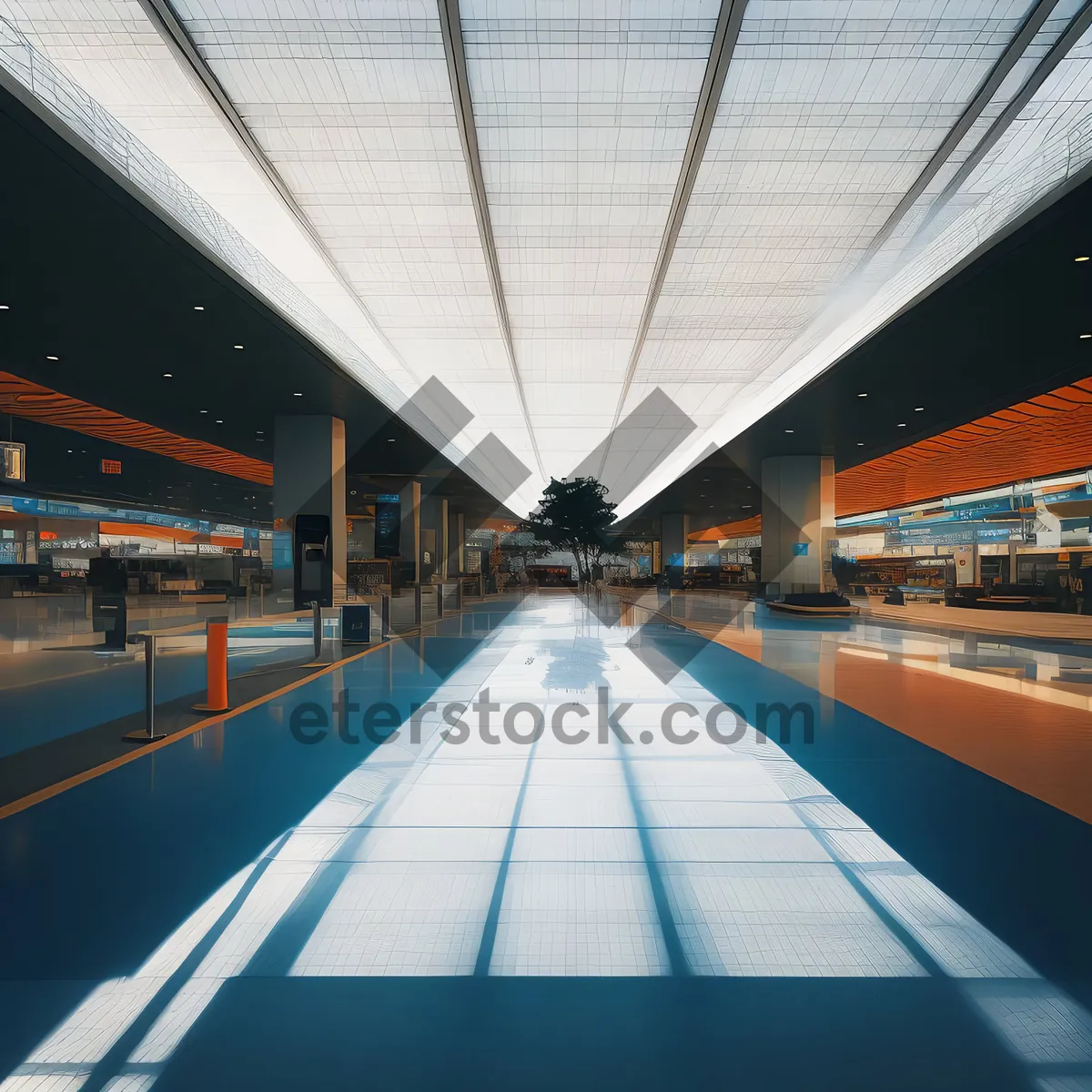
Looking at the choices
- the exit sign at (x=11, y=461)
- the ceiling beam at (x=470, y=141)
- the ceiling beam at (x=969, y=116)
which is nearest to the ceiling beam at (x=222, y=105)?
the ceiling beam at (x=470, y=141)

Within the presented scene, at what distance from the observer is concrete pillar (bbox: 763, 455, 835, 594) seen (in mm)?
28625

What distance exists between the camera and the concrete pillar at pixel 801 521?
28625mm

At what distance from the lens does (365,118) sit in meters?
12.2

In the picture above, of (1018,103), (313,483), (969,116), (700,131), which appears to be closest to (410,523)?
(313,483)

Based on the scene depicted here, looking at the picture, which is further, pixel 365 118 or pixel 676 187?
pixel 676 187

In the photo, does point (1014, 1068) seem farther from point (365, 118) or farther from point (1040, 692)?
point (365, 118)

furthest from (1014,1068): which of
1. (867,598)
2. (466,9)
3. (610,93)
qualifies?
(867,598)

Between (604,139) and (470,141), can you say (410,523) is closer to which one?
(470,141)

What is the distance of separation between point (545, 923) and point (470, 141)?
1199 cm

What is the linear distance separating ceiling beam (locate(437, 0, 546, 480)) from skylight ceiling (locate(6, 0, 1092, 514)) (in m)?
0.05

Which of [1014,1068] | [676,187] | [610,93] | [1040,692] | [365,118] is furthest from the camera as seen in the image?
[676,187]

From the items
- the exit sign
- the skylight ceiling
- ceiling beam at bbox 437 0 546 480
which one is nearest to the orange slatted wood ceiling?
the exit sign

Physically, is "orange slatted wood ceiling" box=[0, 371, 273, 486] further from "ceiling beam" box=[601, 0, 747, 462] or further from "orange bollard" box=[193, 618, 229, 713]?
"ceiling beam" box=[601, 0, 747, 462]

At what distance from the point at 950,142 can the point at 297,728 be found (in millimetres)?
12639
